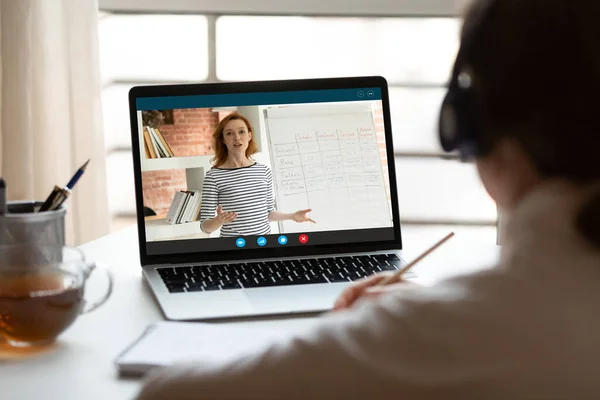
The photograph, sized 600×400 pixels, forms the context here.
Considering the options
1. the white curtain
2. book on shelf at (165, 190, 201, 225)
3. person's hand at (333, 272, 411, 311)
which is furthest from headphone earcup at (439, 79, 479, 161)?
the white curtain

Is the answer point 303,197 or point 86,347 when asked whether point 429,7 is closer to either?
point 303,197

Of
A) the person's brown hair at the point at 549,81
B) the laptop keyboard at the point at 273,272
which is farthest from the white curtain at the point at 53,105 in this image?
the person's brown hair at the point at 549,81

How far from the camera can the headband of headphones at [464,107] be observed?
24.3 inches

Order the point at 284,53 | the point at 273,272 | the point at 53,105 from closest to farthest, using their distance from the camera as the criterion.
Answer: the point at 273,272 → the point at 53,105 → the point at 284,53

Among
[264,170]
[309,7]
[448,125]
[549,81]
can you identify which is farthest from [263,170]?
[309,7]

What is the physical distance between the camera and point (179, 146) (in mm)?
1259

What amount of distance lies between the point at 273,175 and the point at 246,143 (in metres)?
0.07

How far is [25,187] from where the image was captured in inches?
75.5

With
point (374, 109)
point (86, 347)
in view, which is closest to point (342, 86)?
point (374, 109)

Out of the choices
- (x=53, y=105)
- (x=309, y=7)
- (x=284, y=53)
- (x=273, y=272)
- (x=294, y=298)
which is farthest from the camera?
(x=284, y=53)

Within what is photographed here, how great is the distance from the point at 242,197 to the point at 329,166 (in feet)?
0.51

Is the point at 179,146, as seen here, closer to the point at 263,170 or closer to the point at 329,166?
the point at 263,170

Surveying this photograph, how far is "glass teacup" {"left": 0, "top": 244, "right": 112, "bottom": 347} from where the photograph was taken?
35.5 inches

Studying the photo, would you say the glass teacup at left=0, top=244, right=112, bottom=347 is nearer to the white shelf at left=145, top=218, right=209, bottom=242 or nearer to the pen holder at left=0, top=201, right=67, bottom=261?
the pen holder at left=0, top=201, right=67, bottom=261
